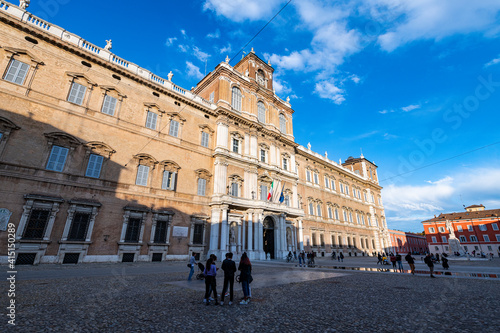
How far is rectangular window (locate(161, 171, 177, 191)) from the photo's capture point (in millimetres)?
20680

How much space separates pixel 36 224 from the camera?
14.5 m

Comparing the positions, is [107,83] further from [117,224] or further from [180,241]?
[180,241]

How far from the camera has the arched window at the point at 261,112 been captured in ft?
101

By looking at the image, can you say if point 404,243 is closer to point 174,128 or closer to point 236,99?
point 236,99

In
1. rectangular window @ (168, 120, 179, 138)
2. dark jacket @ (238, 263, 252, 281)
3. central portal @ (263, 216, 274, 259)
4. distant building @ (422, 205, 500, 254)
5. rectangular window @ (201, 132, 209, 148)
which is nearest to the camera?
dark jacket @ (238, 263, 252, 281)

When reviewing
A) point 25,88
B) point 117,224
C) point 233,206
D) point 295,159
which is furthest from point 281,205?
point 25,88

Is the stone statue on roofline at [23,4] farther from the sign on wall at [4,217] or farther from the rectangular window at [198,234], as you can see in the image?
the rectangular window at [198,234]

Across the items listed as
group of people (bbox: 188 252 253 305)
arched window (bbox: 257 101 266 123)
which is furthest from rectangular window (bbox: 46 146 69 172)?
arched window (bbox: 257 101 266 123)

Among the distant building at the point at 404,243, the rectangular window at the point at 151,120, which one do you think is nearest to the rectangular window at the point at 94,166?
the rectangular window at the point at 151,120

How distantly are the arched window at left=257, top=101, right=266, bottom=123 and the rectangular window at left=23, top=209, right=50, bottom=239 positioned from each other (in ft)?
76.8

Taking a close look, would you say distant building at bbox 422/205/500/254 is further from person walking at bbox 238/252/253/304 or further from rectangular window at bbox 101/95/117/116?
rectangular window at bbox 101/95/117/116

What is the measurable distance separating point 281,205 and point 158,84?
61.3 ft

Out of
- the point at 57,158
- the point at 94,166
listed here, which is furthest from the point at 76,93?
the point at 94,166

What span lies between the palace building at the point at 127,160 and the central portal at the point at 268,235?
11cm
